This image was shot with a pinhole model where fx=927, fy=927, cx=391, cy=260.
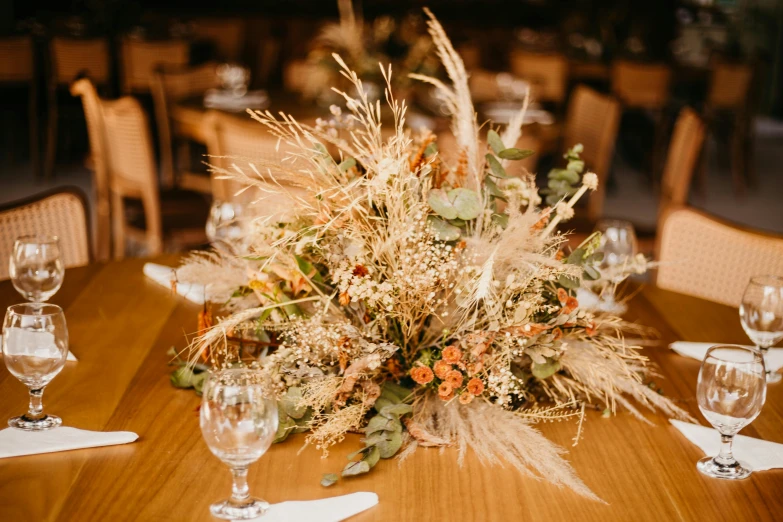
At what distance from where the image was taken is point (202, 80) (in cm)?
491

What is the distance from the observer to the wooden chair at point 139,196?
3.56 metres

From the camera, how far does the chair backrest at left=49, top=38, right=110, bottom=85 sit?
6.29 m

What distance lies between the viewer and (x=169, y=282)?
6.48 ft

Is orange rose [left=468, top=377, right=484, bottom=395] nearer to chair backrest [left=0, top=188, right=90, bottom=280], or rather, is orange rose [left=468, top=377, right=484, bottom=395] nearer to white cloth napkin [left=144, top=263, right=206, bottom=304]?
white cloth napkin [left=144, top=263, right=206, bottom=304]

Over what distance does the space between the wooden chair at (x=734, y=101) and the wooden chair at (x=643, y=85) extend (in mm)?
426

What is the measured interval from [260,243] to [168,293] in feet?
1.72

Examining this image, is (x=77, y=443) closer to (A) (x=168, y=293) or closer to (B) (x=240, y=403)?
(B) (x=240, y=403)

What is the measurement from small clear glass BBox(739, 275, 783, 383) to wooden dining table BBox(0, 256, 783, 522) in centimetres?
10

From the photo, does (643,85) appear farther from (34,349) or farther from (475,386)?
(34,349)

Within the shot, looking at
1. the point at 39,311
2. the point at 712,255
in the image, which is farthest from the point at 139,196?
the point at 39,311

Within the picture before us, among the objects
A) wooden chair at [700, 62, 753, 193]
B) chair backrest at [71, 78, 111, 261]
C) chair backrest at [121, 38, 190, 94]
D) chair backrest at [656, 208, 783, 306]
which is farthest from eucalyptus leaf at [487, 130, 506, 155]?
wooden chair at [700, 62, 753, 193]

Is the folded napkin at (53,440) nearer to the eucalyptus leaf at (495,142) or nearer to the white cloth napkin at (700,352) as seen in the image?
the eucalyptus leaf at (495,142)

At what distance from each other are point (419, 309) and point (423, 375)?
0.10 m

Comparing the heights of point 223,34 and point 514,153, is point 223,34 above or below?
below
